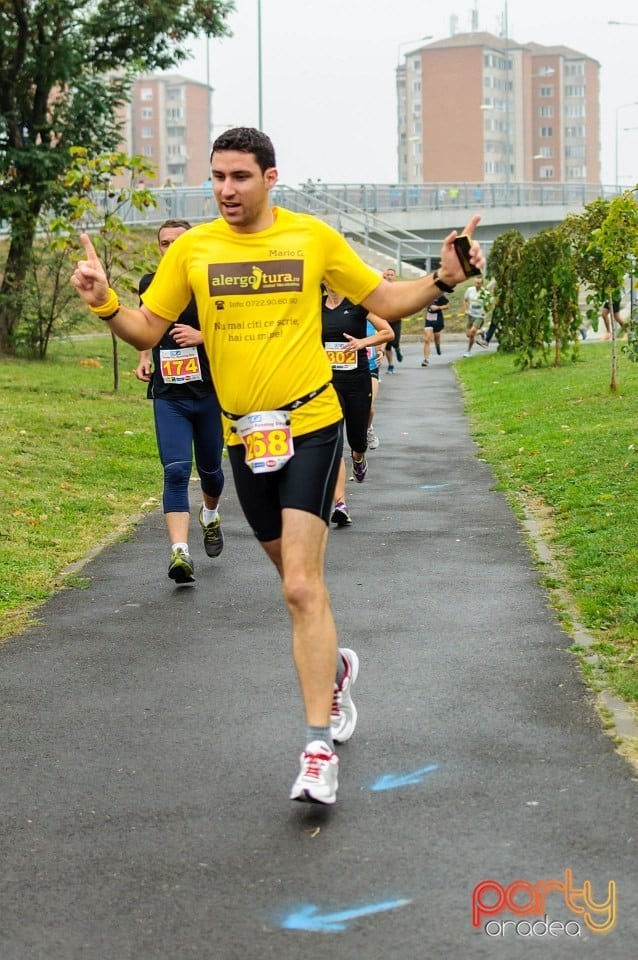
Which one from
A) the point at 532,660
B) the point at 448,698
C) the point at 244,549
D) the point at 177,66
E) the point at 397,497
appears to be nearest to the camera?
the point at 448,698

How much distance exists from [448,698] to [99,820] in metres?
1.81

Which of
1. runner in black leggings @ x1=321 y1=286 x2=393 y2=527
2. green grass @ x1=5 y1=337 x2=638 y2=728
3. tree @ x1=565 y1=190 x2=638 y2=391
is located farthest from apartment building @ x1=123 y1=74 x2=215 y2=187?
runner in black leggings @ x1=321 y1=286 x2=393 y2=527

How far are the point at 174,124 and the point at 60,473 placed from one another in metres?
172

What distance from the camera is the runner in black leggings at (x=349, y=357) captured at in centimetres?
1010

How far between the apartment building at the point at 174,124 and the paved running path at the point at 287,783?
16921 centimetres

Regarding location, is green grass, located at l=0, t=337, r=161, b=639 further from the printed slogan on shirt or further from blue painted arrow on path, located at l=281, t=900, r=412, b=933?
blue painted arrow on path, located at l=281, t=900, r=412, b=933

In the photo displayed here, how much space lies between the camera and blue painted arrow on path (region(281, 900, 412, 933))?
11.7ft

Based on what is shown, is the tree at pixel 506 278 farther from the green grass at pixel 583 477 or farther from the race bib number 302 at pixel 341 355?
the race bib number 302 at pixel 341 355

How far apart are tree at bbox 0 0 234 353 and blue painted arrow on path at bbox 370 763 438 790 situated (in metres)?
21.9

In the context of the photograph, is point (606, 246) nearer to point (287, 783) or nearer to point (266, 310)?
point (266, 310)

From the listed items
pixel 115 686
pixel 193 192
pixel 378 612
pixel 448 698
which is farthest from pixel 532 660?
pixel 193 192

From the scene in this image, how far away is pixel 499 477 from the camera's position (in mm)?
13008

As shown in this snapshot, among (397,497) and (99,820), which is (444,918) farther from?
(397,497)

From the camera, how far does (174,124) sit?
178750mm
